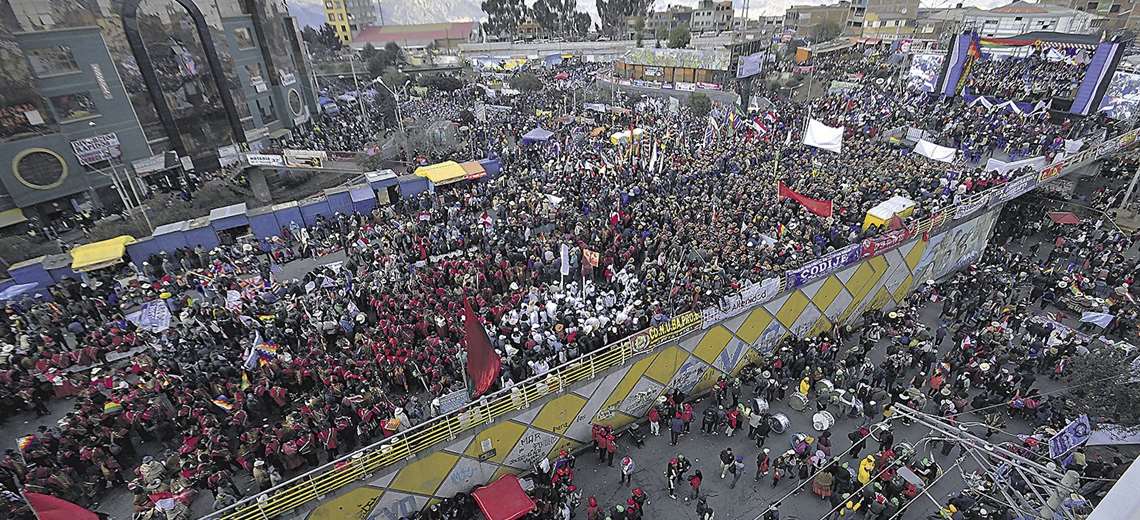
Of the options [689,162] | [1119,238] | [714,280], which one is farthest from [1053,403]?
[689,162]

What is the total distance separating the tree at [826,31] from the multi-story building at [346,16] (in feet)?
312

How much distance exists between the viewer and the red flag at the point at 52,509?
746 cm

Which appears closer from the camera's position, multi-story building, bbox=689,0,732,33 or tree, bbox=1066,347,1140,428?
tree, bbox=1066,347,1140,428

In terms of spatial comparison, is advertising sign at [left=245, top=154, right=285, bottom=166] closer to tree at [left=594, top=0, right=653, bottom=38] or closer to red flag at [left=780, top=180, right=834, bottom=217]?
red flag at [left=780, top=180, right=834, bottom=217]

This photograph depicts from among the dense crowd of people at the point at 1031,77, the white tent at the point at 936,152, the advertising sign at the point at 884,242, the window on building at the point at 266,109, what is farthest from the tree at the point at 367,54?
the advertising sign at the point at 884,242

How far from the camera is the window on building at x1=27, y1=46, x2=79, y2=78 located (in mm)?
23844

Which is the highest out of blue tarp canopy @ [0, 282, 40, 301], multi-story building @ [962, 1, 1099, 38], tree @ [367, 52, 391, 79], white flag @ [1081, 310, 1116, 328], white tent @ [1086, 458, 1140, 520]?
multi-story building @ [962, 1, 1099, 38]

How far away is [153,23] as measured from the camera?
2803 cm

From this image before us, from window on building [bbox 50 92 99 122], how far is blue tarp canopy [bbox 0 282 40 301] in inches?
537

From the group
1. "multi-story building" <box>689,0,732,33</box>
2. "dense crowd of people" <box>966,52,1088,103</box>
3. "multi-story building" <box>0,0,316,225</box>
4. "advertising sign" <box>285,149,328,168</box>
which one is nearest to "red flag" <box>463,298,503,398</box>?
"advertising sign" <box>285,149,328,168</box>

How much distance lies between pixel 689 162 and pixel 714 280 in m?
12.4

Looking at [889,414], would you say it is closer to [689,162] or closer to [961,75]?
[689,162]

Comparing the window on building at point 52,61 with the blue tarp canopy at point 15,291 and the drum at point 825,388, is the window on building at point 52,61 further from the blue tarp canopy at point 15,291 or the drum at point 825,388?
the drum at point 825,388

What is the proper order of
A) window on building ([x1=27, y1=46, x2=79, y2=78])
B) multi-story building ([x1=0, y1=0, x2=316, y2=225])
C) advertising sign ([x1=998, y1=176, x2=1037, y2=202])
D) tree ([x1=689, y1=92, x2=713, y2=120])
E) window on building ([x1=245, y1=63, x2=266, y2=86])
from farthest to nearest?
tree ([x1=689, y1=92, x2=713, y2=120]) → window on building ([x1=245, y1=63, x2=266, y2=86]) → window on building ([x1=27, y1=46, x2=79, y2=78]) → multi-story building ([x1=0, y1=0, x2=316, y2=225]) → advertising sign ([x1=998, y1=176, x2=1037, y2=202])
